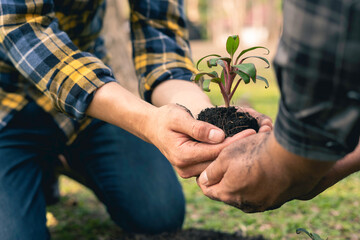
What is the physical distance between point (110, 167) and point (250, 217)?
1.10 m

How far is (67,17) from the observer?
7.36 ft

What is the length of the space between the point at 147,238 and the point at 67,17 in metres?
1.40

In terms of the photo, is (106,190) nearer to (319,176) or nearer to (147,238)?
(147,238)

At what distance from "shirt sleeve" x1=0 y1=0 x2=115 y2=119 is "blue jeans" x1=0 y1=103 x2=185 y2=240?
0.52m

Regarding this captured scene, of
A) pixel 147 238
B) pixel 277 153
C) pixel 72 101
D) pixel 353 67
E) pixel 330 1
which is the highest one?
pixel 330 1

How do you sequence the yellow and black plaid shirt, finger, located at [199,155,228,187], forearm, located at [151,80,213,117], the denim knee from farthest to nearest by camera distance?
the denim knee → forearm, located at [151,80,213,117] → the yellow and black plaid shirt → finger, located at [199,155,228,187]

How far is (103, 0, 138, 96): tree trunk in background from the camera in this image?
5020mm

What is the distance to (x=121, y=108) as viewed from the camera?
66.6 inches

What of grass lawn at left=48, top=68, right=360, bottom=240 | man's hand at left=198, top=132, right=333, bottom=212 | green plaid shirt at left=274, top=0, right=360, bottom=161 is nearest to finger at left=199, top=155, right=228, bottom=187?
man's hand at left=198, top=132, right=333, bottom=212

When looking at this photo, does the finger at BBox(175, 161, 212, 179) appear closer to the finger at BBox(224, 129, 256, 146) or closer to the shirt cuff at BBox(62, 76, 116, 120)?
the finger at BBox(224, 129, 256, 146)

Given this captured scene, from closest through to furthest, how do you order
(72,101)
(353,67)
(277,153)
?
(353,67), (277,153), (72,101)

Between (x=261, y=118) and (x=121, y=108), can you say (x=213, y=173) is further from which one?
(x=121, y=108)

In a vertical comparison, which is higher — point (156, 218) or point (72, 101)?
point (72, 101)

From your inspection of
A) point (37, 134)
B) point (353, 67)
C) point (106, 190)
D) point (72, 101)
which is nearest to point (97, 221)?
point (106, 190)
